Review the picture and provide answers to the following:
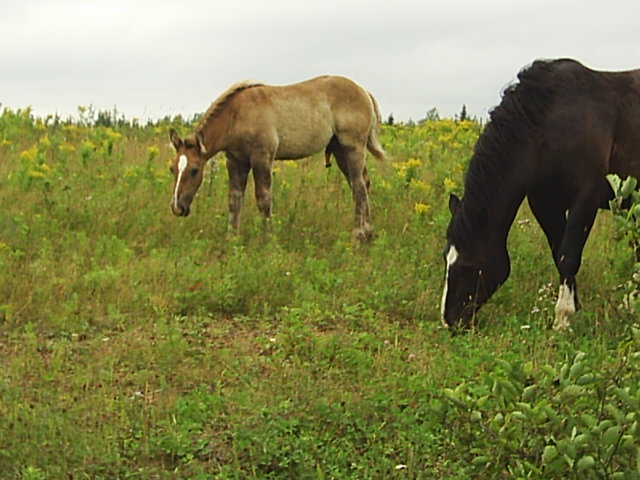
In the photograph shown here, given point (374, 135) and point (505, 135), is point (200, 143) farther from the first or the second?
point (505, 135)

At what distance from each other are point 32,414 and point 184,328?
1.90 metres

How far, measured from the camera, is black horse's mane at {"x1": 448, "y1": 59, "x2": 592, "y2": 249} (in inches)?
304

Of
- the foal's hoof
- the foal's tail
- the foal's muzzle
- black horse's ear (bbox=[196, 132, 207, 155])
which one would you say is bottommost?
the foal's hoof

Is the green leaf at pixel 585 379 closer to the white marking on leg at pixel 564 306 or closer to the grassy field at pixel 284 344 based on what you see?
the grassy field at pixel 284 344

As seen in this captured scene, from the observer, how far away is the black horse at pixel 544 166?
7.66m

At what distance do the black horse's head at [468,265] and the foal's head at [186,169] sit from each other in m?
3.23

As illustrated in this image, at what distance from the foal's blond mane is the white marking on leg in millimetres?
4271

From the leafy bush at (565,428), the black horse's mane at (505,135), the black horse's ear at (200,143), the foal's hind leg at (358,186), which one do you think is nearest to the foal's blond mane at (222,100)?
the black horse's ear at (200,143)

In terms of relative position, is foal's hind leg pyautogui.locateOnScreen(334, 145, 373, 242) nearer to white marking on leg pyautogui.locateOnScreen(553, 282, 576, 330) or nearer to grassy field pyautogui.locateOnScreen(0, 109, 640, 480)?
grassy field pyautogui.locateOnScreen(0, 109, 640, 480)

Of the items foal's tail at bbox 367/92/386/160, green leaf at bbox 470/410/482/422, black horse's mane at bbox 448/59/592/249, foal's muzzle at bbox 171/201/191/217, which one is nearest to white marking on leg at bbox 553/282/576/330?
black horse's mane at bbox 448/59/592/249

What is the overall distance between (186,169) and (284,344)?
3.72 m

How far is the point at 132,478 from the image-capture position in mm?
5129

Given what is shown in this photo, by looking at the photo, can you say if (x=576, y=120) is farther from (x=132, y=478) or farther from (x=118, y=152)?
(x=118, y=152)

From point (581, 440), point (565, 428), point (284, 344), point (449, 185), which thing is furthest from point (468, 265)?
point (581, 440)
